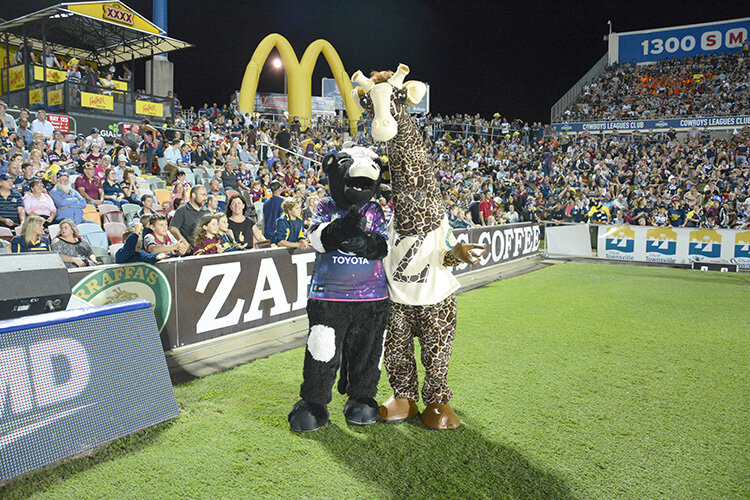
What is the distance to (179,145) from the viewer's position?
12.4m

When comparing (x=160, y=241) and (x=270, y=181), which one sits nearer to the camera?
(x=160, y=241)

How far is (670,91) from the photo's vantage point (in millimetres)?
28172

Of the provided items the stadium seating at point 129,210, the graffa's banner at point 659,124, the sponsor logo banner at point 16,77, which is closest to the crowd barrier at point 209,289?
A: the stadium seating at point 129,210

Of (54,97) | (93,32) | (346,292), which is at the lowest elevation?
(346,292)

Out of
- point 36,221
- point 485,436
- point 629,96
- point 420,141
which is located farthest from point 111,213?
point 629,96

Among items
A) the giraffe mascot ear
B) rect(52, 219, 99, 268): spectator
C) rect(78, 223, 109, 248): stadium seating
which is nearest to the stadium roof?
rect(78, 223, 109, 248): stadium seating

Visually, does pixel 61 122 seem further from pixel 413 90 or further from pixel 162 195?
pixel 413 90

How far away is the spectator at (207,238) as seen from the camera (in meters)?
5.66

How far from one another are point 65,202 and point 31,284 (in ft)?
17.4

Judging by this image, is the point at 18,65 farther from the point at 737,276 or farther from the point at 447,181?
the point at 737,276

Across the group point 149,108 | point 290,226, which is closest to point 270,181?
point 290,226

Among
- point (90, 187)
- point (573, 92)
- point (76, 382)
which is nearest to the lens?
point (76, 382)

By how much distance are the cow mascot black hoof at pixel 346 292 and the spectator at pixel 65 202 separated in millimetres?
5683

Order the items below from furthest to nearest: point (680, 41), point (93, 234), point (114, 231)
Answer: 1. point (680, 41)
2. point (114, 231)
3. point (93, 234)
